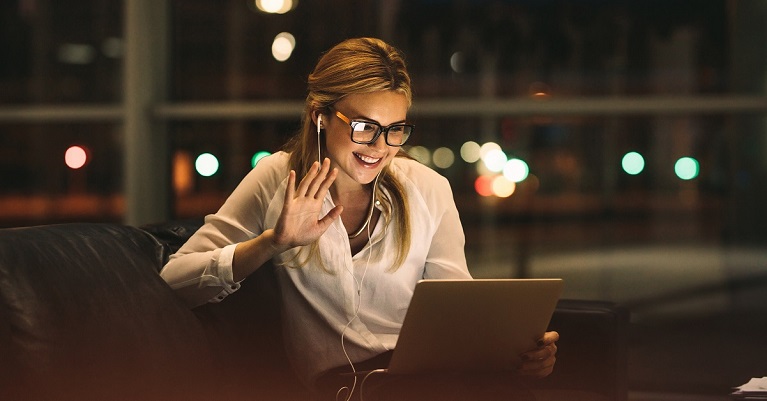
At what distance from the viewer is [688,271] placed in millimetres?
4742

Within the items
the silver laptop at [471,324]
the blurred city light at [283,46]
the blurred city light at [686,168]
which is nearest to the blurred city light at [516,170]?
the blurred city light at [686,168]

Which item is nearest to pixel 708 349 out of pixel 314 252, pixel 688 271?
pixel 688 271

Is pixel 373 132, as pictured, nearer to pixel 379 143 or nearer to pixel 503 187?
pixel 379 143

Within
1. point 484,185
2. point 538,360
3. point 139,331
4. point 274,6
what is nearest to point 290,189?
point 139,331

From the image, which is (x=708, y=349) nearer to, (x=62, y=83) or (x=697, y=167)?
→ (x=697, y=167)

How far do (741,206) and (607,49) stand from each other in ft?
3.49

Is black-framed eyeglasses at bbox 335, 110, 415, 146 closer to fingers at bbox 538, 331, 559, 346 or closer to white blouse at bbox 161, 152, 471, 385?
white blouse at bbox 161, 152, 471, 385

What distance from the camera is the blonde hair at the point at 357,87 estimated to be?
6.81ft

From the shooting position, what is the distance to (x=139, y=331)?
6.10ft

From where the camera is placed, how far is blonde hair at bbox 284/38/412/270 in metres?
2.08

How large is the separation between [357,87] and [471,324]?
1.95 ft

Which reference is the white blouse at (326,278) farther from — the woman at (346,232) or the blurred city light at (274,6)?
the blurred city light at (274,6)

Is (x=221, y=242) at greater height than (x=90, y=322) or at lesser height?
greater

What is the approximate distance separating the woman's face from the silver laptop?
45cm
